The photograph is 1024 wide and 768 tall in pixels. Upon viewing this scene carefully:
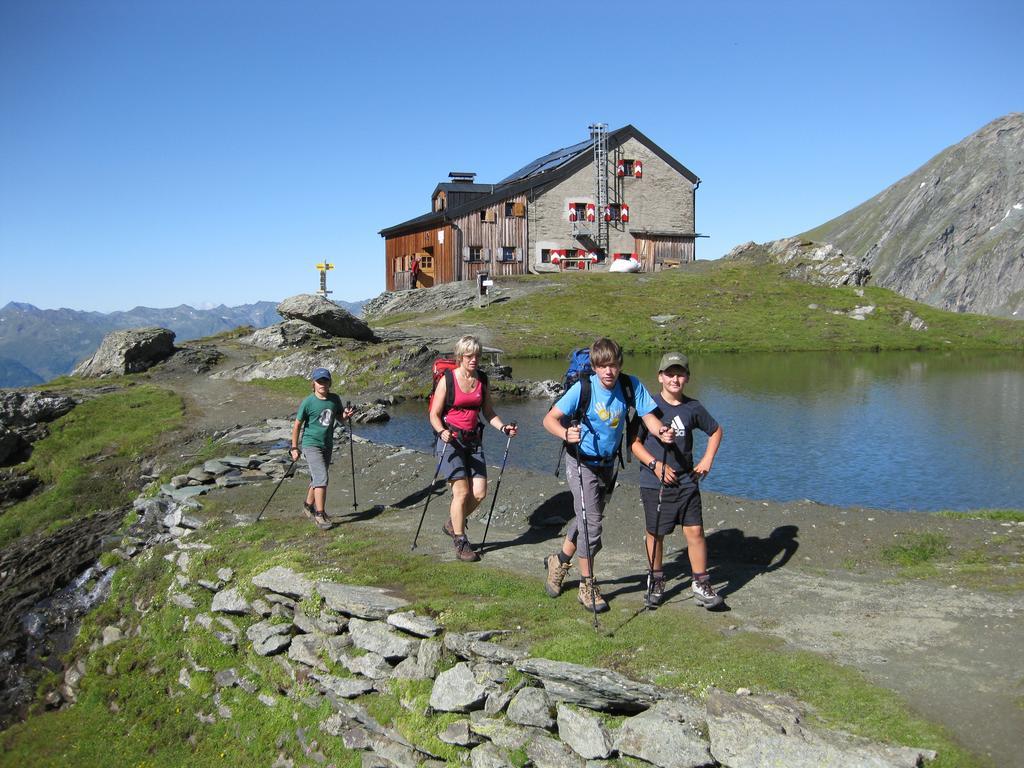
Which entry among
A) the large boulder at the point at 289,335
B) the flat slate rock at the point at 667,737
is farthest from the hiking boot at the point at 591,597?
the large boulder at the point at 289,335

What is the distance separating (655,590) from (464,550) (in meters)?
3.10

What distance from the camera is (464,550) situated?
1123 cm

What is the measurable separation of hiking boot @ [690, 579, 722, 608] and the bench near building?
59.5 meters

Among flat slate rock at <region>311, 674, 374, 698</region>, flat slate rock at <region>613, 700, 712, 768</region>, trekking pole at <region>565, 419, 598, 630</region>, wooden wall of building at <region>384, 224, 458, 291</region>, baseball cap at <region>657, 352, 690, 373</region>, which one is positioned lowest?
flat slate rock at <region>311, 674, 374, 698</region>

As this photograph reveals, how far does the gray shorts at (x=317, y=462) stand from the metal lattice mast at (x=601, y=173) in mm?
59411

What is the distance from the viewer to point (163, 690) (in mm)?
11281

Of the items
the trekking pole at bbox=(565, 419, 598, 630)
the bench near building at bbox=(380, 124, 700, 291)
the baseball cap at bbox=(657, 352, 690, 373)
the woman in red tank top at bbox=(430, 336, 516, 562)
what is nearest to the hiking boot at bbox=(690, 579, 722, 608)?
the trekking pole at bbox=(565, 419, 598, 630)

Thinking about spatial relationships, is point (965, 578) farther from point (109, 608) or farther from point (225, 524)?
point (109, 608)

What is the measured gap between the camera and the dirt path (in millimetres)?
6770

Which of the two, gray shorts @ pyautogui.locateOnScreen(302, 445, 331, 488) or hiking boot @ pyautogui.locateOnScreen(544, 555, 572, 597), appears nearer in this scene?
hiking boot @ pyautogui.locateOnScreen(544, 555, 572, 597)

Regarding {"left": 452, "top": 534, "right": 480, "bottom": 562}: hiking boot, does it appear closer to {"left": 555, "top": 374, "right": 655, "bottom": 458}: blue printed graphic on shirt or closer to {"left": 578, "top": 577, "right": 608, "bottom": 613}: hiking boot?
{"left": 578, "top": 577, "right": 608, "bottom": 613}: hiking boot

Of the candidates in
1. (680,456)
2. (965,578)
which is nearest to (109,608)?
(680,456)

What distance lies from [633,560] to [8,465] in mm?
20052

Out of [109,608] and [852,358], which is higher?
[852,358]
